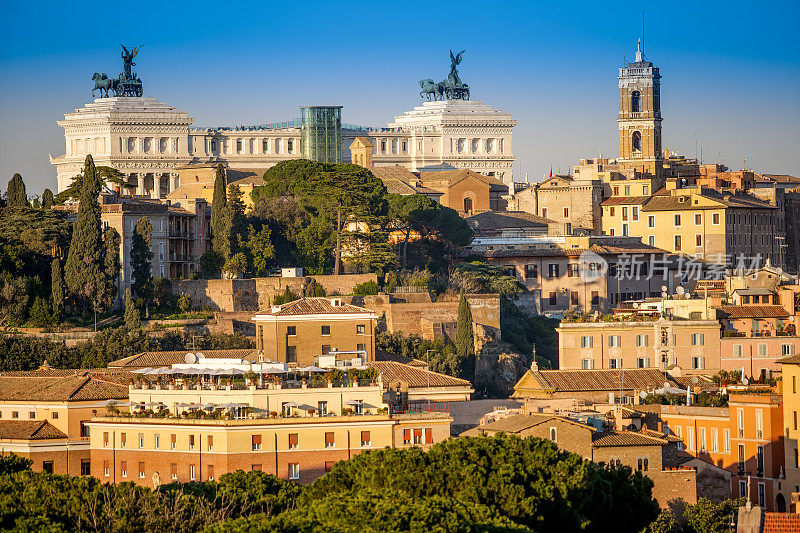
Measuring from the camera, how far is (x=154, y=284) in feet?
220

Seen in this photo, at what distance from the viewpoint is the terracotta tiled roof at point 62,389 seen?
50312 millimetres

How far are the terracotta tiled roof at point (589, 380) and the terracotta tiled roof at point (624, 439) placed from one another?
29.3ft

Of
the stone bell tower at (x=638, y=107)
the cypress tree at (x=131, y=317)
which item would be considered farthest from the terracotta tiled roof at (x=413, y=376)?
the stone bell tower at (x=638, y=107)

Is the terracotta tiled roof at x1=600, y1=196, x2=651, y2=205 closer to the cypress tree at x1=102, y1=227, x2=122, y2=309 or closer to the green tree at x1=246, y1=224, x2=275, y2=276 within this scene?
the green tree at x1=246, y1=224, x2=275, y2=276

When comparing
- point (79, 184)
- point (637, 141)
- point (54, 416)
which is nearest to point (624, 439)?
point (54, 416)

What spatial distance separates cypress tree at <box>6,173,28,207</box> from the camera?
7025cm

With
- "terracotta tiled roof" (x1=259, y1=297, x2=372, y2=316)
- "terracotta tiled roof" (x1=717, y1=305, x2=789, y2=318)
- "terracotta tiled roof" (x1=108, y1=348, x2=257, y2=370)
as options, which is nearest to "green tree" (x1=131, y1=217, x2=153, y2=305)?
"terracotta tiled roof" (x1=108, y1=348, x2=257, y2=370)

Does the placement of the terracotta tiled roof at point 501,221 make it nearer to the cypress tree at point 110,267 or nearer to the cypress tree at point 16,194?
the cypress tree at point 16,194

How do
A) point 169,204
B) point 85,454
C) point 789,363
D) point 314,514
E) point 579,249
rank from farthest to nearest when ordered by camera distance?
1. point 579,249
2. point 169,204
3. point 85,454
4. point 789,363
5. point 314,514

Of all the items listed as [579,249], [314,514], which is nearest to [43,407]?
[314,514]

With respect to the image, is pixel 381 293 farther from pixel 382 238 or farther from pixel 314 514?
pixel 314 514

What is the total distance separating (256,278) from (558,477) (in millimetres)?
35150

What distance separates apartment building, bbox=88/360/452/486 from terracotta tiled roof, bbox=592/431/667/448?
13.3 feet

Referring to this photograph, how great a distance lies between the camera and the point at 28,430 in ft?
163
